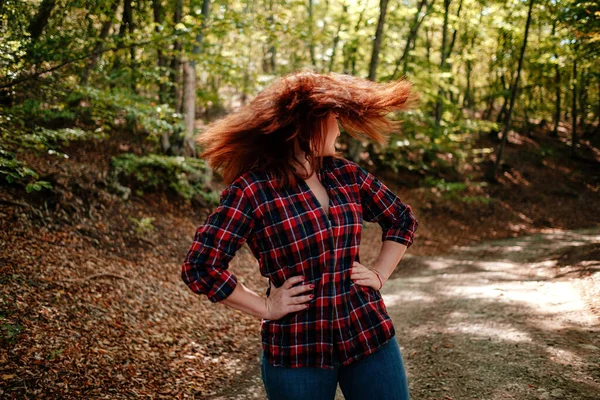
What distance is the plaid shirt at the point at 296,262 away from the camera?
5.55ft

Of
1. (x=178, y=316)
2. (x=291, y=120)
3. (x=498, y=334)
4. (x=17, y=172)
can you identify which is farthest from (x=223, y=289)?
(x=498, y=334)

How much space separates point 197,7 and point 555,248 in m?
11.1

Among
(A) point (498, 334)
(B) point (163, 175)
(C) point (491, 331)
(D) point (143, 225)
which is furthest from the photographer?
(B) point (163, 175)

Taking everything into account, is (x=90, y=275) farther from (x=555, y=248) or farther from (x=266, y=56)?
(x=266, y=56)

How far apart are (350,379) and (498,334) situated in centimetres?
380

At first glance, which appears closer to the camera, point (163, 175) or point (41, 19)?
point (41, 19)

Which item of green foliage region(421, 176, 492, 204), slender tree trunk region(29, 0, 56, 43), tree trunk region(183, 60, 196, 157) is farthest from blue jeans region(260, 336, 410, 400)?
green foliage region(421, 176, 492, 204)

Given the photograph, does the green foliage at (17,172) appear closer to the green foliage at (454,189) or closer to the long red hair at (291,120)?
the long red hair at (291,120)

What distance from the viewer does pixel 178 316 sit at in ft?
17.8

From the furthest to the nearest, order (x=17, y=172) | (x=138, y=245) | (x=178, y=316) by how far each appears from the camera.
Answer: (x=138, y=245) → (x=178, y=316) → (x=17, y=172)

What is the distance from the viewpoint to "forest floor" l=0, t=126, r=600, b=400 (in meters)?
3.72

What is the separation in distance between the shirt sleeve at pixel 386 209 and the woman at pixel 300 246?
0.60 feet

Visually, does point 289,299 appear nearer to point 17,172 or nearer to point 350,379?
point 350,379

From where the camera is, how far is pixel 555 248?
10.1m
